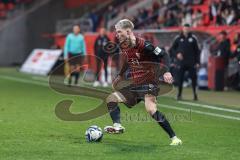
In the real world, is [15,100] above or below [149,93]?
below

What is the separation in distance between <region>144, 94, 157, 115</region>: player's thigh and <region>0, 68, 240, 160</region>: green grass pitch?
54cm

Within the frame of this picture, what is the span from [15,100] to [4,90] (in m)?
3.58

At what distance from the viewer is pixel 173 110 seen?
16.1 metres

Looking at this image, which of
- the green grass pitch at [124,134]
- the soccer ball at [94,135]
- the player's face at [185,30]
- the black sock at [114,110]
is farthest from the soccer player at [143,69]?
the player's face at [185,30]

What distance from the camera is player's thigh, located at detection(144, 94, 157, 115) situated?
10.3m

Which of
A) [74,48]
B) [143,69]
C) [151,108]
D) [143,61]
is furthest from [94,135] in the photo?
[74,48]

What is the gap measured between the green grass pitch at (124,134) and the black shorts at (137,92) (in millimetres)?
660

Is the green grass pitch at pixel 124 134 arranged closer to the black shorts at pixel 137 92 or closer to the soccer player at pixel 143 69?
the soccer player at pixel 143 69

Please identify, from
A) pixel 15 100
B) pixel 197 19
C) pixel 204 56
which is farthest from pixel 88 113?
pixel 197 19

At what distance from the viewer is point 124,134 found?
38.4 feet

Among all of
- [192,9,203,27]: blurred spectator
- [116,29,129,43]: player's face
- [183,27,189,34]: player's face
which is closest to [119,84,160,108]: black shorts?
[116,29,129,43]: player's face

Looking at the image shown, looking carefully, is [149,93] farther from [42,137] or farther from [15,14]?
[15,14]

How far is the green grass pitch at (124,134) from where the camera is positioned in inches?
377

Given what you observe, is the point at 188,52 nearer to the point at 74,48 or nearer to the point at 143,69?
the point at 74,48
